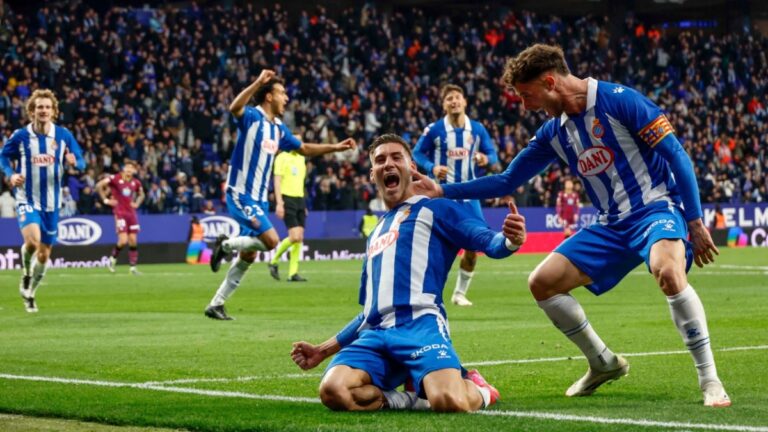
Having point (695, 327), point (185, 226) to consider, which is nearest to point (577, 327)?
point (695, 327)

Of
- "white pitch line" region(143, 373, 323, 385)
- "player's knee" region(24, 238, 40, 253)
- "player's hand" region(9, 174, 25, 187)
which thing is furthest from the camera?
"player's knee" region(24, 238, 40, 253)

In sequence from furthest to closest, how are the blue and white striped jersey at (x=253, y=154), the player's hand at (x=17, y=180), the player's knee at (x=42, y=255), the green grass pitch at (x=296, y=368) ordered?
1. the player's knee at (x=42, y=255)
2. the player's hand at (x=17, y=180)
3. the blue and white striped jersey at (x=253, y=154)
4. the green grass pitch at (x=296, y=368)

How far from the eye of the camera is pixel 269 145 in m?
14.8

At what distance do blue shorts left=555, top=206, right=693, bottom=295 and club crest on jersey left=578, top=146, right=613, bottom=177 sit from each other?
329mm

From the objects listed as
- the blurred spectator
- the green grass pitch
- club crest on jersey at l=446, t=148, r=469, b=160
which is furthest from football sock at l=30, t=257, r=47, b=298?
the blurred spectator

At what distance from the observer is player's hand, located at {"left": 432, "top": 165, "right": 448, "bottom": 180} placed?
1616 centimetres

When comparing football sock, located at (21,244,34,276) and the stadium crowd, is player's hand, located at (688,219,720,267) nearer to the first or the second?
football sock, located at (21,244,34,276)

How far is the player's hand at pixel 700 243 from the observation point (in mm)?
7098

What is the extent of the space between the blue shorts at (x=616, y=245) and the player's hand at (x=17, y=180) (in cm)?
909

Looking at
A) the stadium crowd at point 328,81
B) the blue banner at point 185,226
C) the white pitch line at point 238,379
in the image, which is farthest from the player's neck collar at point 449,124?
the stadium crowd at point 328,81

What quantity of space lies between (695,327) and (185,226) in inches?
Result: 1012

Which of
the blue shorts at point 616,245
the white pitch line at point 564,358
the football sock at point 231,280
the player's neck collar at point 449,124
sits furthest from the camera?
the player's neck collar at point 449,124

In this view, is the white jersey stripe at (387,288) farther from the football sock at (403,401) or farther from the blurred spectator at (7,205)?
the blurred spectator at (7,205)

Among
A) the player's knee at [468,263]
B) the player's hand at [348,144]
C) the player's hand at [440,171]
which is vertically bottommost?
the player's knee at [468,263]
